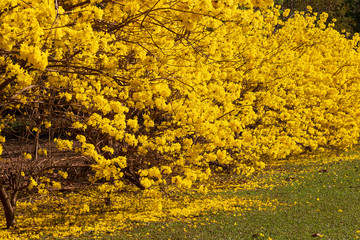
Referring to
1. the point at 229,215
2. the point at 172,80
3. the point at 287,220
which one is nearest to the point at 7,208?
the point at 172,80

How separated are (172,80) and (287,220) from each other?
3.65 m

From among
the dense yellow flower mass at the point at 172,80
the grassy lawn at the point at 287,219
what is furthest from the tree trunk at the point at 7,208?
the grassy lawn at the point at 287,219

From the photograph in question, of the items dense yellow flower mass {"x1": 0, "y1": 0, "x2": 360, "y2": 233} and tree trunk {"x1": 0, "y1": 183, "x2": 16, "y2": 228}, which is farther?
tree trunk {"x1": 0, "y1": 183, "x2": 16, "y2": 228}

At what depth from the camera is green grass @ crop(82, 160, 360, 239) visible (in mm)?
7445

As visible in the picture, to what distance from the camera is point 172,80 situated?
6898mm

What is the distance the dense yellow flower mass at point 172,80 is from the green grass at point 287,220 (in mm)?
863

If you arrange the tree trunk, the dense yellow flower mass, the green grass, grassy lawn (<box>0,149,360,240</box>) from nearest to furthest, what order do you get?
the dense yellow flower mass, the green grass, grassy lawn (<box>0,149,360,240</box>), the tree trunk

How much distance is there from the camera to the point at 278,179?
42.1 ft

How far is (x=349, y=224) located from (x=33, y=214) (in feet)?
21.9

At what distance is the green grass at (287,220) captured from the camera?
7.45 metres

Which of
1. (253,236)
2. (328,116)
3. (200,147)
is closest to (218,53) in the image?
(200,147)

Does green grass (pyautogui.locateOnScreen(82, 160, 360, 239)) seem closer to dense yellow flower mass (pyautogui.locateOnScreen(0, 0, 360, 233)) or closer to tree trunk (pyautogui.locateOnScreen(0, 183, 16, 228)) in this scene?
Answer: dense yellow flower mass (pyautogui.locateOnScreen(0, 0, 360, 233))

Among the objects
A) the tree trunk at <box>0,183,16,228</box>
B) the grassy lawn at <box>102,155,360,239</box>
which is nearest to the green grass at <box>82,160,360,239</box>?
the grassy lawn at <box>102,155,360,239</box>

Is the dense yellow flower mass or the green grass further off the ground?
the dense yellow flower mass
